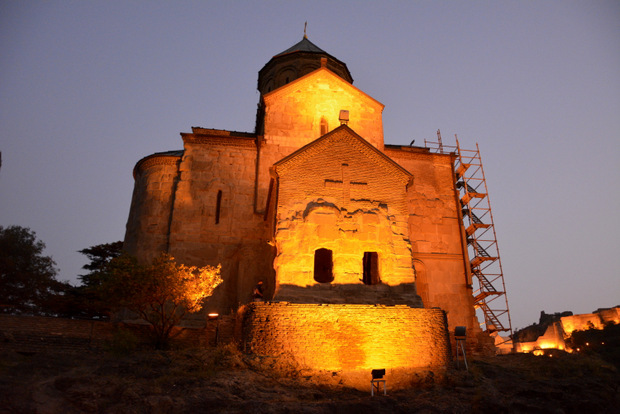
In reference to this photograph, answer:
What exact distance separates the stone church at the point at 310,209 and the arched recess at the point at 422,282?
5 centimetres

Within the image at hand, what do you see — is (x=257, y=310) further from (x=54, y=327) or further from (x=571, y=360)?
(x=571, y=360)

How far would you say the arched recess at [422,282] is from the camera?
2020 centimetres

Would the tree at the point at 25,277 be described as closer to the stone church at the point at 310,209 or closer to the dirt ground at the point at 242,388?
the stone church at the point at 310,209

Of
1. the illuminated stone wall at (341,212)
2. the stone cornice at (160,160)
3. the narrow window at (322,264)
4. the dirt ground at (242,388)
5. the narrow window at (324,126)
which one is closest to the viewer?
the dirt ground at (242,388)

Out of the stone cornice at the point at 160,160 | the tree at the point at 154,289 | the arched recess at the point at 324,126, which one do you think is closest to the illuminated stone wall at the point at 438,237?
the arched recess at the point at 324,126

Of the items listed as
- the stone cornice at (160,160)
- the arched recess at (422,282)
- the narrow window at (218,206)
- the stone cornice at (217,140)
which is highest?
the stone cornice at (217,140)

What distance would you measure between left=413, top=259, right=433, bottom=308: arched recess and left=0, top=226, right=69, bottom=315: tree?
18912 mm

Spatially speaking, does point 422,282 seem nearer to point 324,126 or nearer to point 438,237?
point 438,237

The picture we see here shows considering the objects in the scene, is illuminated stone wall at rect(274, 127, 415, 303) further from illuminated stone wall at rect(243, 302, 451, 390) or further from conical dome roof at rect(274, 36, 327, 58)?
conical dome roof at rect(274, 36, 327, 58)

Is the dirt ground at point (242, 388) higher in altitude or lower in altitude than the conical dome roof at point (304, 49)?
lower

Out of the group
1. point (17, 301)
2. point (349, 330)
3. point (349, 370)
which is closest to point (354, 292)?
point (349, 330)

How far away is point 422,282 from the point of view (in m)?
20.5

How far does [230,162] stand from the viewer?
2109 cm

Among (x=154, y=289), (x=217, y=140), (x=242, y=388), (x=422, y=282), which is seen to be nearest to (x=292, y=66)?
(x=217, y=140)
